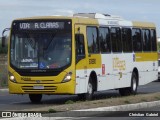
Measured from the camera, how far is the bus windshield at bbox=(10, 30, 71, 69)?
81.5 ft

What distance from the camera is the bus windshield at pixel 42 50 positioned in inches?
978

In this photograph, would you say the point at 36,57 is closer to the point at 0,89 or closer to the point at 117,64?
the point at 117,64

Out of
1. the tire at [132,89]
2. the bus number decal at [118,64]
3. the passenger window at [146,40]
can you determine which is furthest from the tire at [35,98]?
the passenger window at [146,40]

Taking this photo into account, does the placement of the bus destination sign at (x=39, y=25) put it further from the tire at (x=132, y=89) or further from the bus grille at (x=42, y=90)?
the tire at (x=132, y=89)

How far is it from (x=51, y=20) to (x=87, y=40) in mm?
1597

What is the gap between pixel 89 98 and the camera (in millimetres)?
26438

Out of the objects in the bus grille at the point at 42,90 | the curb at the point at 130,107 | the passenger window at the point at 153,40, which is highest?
the passenger window at the point at 153,40

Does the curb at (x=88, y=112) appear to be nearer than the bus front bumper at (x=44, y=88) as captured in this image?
Yes

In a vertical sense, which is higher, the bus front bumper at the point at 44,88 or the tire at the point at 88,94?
the bus front bumper at the point at 44,88

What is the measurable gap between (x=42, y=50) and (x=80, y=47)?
144 cm

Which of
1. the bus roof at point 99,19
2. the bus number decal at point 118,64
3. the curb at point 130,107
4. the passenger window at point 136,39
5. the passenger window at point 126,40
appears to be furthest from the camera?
the passenger window at point 136,39

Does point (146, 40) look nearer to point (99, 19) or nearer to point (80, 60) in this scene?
point (99, 19)

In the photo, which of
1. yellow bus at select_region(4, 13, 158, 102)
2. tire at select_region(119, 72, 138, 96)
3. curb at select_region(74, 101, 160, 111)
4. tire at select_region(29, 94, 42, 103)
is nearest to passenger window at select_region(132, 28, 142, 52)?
tire at select_region(119, 72, 138, 96)

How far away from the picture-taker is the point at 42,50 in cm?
2494
